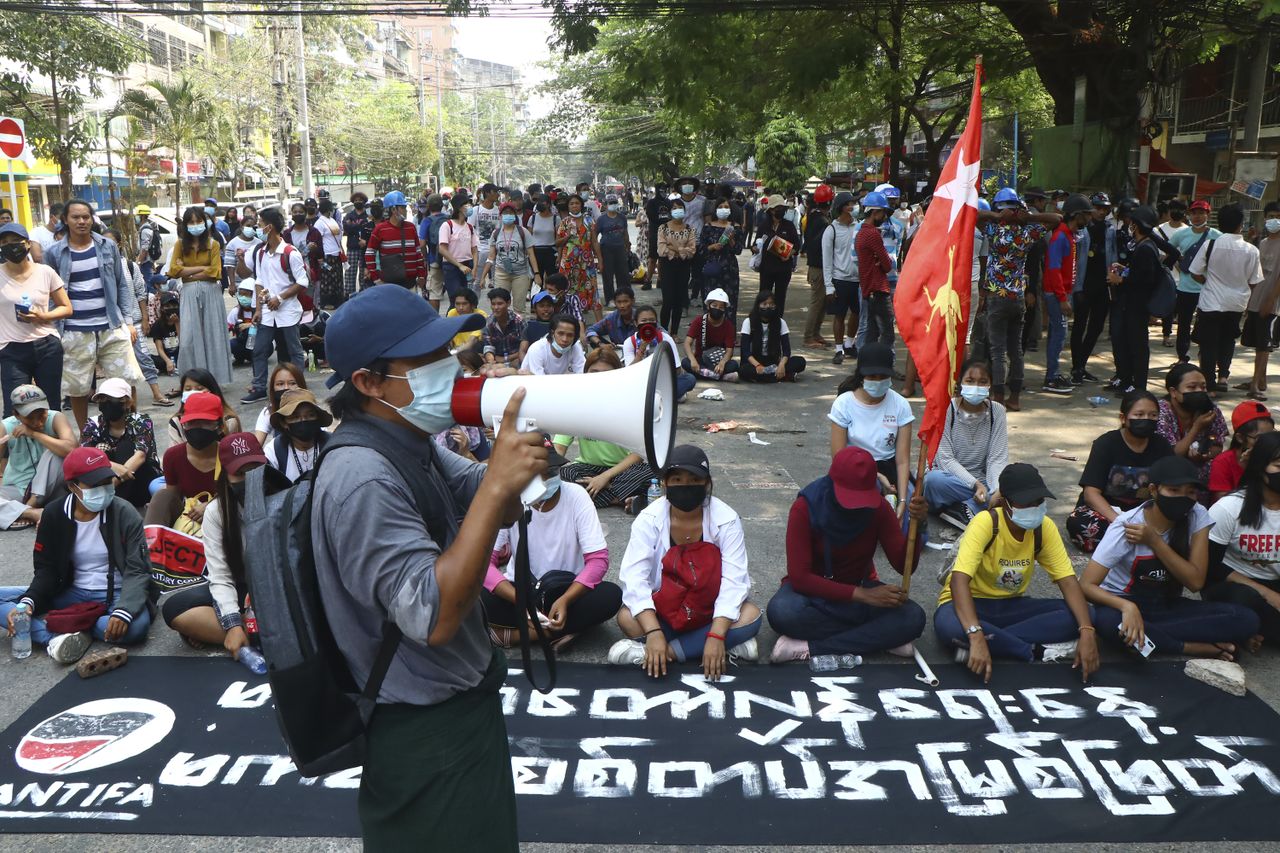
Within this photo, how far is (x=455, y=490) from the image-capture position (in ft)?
8.25

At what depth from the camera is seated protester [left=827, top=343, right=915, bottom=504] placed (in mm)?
6621

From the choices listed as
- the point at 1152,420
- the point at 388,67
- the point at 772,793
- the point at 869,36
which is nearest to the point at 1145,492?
the point at 1152,420

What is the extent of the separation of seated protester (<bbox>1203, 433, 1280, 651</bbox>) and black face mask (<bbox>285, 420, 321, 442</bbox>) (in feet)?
14.5

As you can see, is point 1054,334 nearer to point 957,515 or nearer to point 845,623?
point 957,515

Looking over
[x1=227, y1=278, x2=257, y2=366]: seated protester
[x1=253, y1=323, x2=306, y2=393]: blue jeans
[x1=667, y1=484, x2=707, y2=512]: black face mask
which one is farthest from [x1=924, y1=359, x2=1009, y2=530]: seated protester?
[x1=227, y1=278, x2=257, y2=366]: seated protester

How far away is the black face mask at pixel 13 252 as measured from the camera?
7.82 meters

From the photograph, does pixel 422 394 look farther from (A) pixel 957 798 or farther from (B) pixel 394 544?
(A) pixel 957 798

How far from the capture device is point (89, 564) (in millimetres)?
5473

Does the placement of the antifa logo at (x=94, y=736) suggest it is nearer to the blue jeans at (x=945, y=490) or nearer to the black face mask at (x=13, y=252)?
the black face mask at (x=13, y=252)

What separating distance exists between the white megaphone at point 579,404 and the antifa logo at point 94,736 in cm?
305

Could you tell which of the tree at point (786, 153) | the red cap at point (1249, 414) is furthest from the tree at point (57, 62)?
the tree at point (786, 153)

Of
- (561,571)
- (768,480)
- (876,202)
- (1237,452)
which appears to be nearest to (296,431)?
(561,571)

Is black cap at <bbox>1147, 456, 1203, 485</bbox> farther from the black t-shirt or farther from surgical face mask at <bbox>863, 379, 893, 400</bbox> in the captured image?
surgical face mask at <bbox>863, 379, 893, 400</bbox>

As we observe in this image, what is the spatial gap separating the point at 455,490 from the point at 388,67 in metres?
99.9
